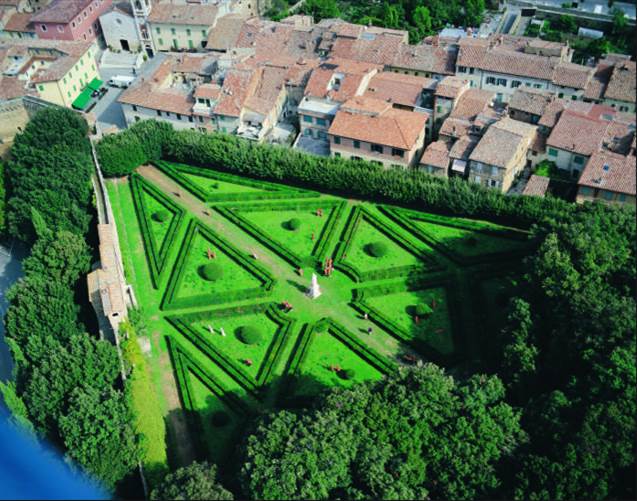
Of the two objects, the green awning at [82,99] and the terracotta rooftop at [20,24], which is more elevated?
the terracotta rooftop at [20,24]

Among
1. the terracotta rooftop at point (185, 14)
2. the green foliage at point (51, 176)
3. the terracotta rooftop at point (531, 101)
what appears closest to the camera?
the green foliage at point (51, 176)

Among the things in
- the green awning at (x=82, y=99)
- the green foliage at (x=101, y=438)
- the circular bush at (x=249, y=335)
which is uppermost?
the green awning at (x=82, y=99)

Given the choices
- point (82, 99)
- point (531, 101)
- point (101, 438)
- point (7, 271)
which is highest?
point (531, 101)

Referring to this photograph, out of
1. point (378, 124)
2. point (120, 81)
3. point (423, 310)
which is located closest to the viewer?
point (423, 310)

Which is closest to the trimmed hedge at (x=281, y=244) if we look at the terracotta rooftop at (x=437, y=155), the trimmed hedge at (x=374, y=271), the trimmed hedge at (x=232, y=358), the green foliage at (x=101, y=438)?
the trimmed hedge at (x=374, y=271)

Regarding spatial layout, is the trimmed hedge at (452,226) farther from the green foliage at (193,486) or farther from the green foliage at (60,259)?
the green foliage at (193,486)

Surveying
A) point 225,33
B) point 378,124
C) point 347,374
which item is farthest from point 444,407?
point 225,33

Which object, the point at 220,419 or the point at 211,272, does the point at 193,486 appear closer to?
the point at 220,419
